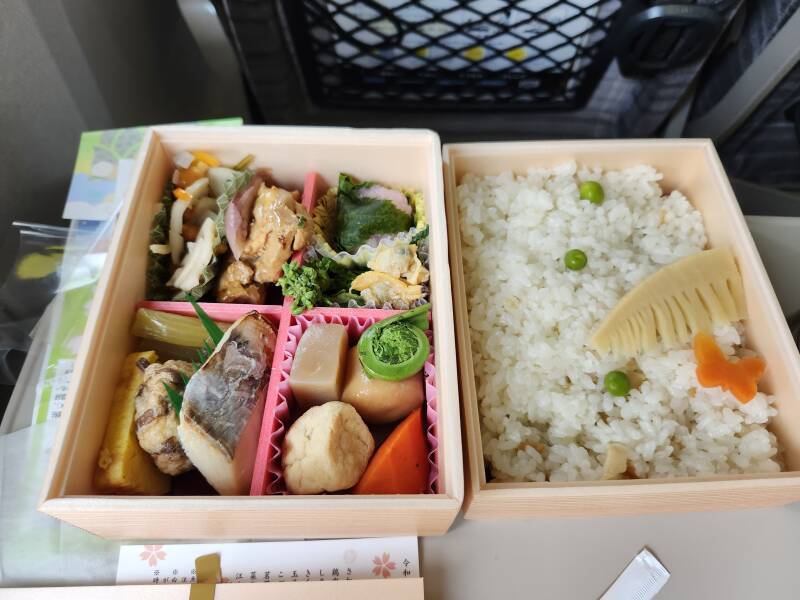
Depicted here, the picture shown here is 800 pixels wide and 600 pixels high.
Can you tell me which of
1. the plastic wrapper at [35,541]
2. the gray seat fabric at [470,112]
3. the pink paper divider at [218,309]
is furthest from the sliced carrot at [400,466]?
the gray seat fabric at [470,112]

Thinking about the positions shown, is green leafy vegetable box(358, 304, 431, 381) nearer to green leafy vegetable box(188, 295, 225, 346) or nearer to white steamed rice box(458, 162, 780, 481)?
white steamed rice box(458, 162, 780, 481)

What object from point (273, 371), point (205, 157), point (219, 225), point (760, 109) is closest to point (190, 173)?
point (205, 157)

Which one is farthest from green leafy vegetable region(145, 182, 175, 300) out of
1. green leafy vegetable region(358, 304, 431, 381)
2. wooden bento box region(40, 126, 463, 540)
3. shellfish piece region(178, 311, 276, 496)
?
green leafy vegetable region(358, 304, 431, 381)

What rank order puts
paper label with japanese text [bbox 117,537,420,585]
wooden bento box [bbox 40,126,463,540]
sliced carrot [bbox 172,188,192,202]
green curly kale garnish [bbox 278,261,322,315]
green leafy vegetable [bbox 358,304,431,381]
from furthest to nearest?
1. sliced carrot [bbox 172,188,192,202]
2. green curly kale garnish [bbox 278,261,322,315]
3. green leafy vegetable [bbox 358,304,431,381]
4. paper label with japanese text [bbox 117,537,420,585]
5. wooden bento box [bbox 40,126,463,540]

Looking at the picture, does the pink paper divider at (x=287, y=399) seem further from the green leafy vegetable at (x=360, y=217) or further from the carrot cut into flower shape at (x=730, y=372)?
the carrot cut into flower shape at (x=730, y=372)

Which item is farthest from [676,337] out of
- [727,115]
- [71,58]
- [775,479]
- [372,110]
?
[71,58]

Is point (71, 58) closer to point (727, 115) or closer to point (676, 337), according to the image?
point (676, 337)
